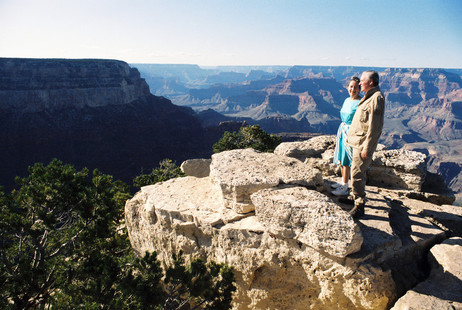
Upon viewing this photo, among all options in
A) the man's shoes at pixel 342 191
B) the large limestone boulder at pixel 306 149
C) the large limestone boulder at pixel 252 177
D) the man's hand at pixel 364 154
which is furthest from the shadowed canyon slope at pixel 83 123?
the man's hand at pixel 364 154

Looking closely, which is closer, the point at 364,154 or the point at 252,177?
the point at 364,154

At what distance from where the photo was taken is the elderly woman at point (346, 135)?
237 inches

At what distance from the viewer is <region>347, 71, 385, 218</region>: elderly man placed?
16.1 feet

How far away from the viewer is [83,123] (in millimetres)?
65375

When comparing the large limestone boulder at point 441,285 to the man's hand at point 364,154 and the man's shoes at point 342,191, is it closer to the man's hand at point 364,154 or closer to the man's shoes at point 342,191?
the man's shoes at point 342,191

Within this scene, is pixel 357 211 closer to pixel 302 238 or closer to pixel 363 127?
pixel 302 238

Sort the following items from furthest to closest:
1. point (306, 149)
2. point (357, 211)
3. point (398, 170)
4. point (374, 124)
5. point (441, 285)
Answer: point (306, 149)
point (398, 170)
point (357, 211)
point (374, 124)
point (441, 285)

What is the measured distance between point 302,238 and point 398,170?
542cm

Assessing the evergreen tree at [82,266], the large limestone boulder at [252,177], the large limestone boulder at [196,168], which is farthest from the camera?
the large limestone boulder at [196,168]

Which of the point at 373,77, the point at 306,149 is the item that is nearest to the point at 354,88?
the point at 373,77

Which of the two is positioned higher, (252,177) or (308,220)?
(252,177)

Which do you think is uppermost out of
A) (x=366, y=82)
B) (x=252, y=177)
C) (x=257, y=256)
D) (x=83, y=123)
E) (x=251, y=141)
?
(x=366, y=82)

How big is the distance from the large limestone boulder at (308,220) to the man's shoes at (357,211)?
2.55 feet

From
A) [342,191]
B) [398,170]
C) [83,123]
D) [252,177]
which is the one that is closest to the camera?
[252,177]
